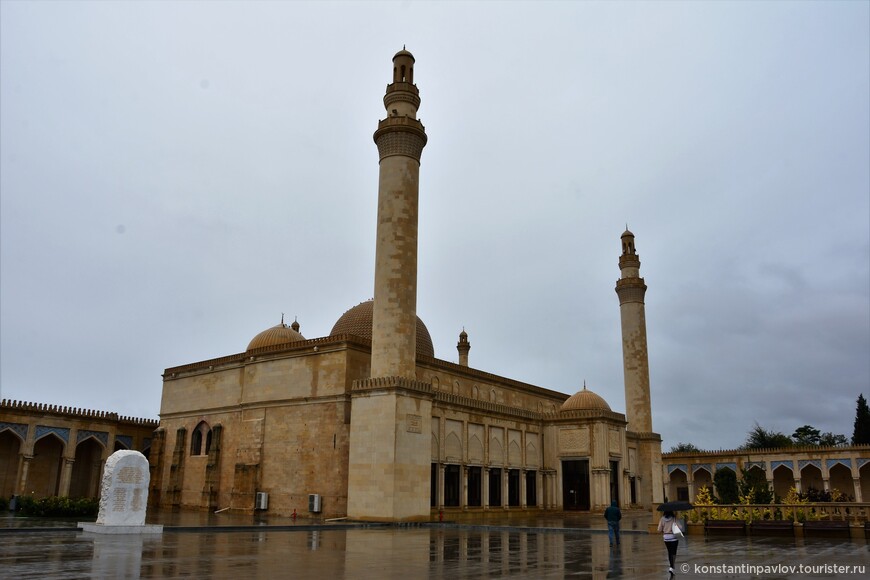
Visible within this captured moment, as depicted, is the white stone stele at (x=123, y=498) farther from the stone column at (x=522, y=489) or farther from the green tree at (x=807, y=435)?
the green tree at (x=807, y=435)

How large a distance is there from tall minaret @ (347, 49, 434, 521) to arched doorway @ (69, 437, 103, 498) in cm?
2205

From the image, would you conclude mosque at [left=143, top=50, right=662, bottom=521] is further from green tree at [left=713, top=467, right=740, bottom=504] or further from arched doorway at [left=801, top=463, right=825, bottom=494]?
arched doorway at [left=801, top=463, right=825, bottom=494]

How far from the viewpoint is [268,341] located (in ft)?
124

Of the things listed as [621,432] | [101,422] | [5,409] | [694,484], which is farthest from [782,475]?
[5,409]

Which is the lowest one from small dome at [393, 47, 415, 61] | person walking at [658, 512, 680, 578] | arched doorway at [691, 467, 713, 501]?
person walking at [658, 512, 680, 578]

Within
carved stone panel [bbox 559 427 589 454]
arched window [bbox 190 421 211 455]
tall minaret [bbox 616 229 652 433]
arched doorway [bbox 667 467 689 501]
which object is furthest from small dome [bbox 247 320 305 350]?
arched doorway [bbox 667 467 689 501]

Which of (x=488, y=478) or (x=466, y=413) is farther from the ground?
(x=466, y=413)

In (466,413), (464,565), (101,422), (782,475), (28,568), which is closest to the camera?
(28,568)

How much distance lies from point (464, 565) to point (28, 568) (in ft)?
22.3

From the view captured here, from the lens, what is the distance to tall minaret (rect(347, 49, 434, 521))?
86.4 ft

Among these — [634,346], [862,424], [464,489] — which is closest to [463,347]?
[634,346]

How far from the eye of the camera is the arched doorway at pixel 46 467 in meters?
38.6

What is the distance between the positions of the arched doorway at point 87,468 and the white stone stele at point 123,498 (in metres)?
25.6

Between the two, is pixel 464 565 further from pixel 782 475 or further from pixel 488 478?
pixel 782 475
